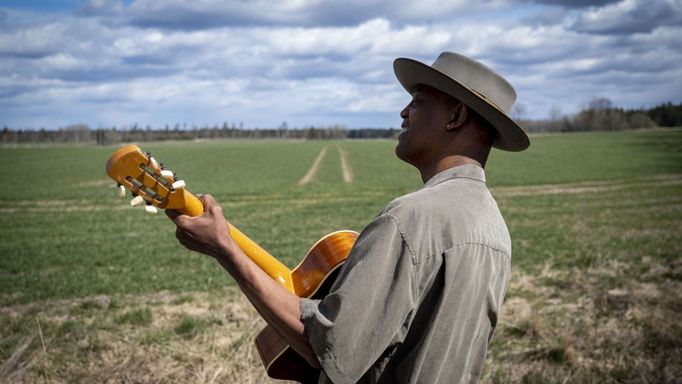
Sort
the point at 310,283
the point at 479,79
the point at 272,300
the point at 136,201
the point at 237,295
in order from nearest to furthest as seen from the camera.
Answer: the point at 272,300
the point at 136,201
the point at 479,79
the point at 310,283
the point at 237,295

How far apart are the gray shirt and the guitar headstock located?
0.60 m

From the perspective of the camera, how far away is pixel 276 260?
2.55 metres

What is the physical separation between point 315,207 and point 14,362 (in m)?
19.1

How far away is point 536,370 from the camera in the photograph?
500 centimetres

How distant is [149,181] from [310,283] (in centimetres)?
81

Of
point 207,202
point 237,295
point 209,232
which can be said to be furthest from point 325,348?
point 237,295

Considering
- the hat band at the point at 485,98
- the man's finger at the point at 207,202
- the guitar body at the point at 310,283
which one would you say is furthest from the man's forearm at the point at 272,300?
the hat band at the point at 485,98

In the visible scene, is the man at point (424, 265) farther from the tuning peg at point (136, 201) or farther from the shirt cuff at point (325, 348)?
the tuning peg at point (136, 201)

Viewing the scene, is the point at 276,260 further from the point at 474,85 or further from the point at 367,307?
the point at 474,85

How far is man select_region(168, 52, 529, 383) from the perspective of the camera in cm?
177

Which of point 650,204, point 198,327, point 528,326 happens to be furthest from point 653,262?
point 650,204

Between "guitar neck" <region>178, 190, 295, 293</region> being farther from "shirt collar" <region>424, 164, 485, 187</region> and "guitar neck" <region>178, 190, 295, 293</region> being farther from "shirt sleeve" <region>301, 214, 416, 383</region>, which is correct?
"shirt collar" <region>424, 164, 485, 187</region>

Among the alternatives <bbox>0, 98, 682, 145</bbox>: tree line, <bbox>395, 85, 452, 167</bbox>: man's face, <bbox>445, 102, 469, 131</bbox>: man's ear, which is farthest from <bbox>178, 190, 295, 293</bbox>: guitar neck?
<bbox>0, 98, 682, 145</bbox>: tree line

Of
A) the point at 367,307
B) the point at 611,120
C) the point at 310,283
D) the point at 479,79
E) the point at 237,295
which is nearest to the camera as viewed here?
the point at 367,307
